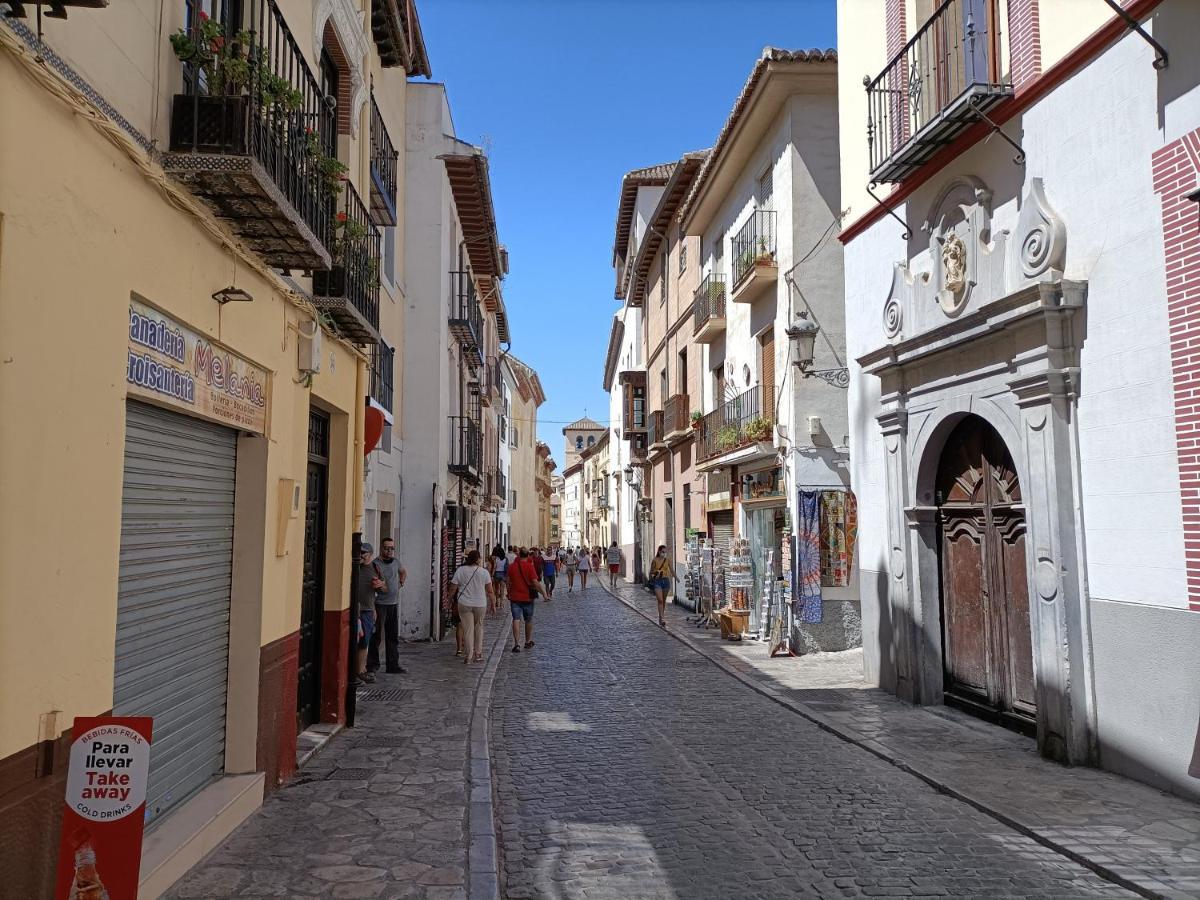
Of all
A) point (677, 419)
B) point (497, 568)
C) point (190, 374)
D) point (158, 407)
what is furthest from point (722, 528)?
point (158, 407)

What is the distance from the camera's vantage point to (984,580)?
30.0 feet

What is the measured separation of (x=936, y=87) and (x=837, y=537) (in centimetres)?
707

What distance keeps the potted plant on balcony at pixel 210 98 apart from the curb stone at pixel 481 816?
393cm

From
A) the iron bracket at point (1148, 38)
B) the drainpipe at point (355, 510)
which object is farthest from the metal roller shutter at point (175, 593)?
the iron bracket at point (1148, 38)

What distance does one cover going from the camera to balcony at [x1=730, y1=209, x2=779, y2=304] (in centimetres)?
1555

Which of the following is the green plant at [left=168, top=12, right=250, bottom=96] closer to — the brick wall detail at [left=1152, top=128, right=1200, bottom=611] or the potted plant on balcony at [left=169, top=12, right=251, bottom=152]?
the potted plant on balcony at [left=169, top=12, right=251, bottom=152]

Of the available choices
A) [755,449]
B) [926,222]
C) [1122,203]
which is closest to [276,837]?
[1122,203]

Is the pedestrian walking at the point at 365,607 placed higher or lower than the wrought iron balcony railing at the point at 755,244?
lower

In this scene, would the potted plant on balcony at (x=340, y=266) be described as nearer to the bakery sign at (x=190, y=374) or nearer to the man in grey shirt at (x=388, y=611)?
the bakery sign at (x=190, y=374)

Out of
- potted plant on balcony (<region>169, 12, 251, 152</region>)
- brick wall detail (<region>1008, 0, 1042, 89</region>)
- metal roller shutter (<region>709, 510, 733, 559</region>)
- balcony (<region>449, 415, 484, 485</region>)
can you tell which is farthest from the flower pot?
metal roller shutter (<region>709, 510, 733, 559</region>)

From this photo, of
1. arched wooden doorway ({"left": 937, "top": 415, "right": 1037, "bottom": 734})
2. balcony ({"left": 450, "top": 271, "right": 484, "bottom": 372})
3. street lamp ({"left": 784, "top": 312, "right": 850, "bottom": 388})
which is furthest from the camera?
balcony ({"left": 450, "top": 271, "right": 484, "bottom": 372})

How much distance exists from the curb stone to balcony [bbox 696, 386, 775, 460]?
760 cm

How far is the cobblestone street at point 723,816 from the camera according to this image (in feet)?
16.1

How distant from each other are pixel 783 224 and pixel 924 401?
20.7 feet
